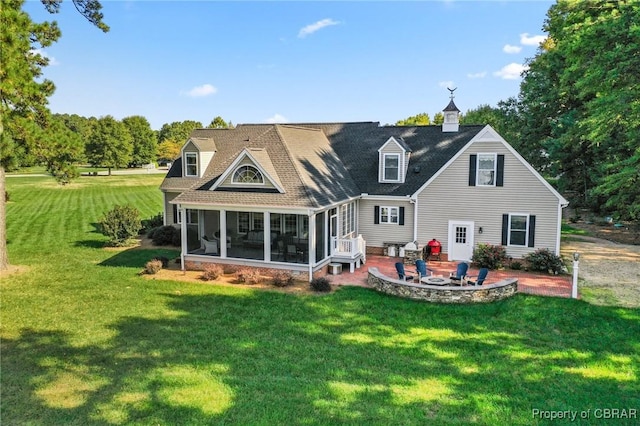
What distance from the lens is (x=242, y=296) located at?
50.1 ft

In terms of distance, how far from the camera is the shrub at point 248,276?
55.0 feet

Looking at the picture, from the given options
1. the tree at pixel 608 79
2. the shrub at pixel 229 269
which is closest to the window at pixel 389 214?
the shrub at pixel 229 269

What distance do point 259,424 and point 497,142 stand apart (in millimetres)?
15727

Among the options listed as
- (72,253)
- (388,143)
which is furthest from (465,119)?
(72,253)

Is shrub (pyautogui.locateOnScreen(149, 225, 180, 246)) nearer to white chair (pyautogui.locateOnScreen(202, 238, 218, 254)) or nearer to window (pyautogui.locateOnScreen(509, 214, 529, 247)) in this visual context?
white chair (pyautogui.locateOnScreen(202, 238, 218, 254))

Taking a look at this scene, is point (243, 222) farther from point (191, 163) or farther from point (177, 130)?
point (177, 130)

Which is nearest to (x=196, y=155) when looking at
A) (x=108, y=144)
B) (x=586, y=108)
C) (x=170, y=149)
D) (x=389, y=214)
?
(x=389, y=214)

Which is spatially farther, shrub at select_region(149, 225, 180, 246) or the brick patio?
shrub at select_region(149, 225, 180, 246)

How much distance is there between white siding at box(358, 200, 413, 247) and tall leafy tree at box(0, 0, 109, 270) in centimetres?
1376

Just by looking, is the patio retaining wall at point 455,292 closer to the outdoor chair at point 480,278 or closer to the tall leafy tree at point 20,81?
the outdoor chair at point 480,278

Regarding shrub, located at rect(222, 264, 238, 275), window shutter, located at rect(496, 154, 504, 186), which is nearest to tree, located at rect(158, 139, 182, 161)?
shrub, located at rect(222, 264, 238, 275)

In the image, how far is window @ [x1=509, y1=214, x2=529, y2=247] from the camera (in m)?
19.0

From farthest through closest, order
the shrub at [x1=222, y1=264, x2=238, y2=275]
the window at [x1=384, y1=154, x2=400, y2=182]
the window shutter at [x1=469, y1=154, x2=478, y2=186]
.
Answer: the window at [x1=384, y1=154, x2=400, y2=182] → the window shutter at [x1=469, y1=154, x2=478, y2=186] → the shrub at [x1=222, y1=264, x2=238, y2=275]

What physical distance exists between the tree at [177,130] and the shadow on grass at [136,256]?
89.5 meters
